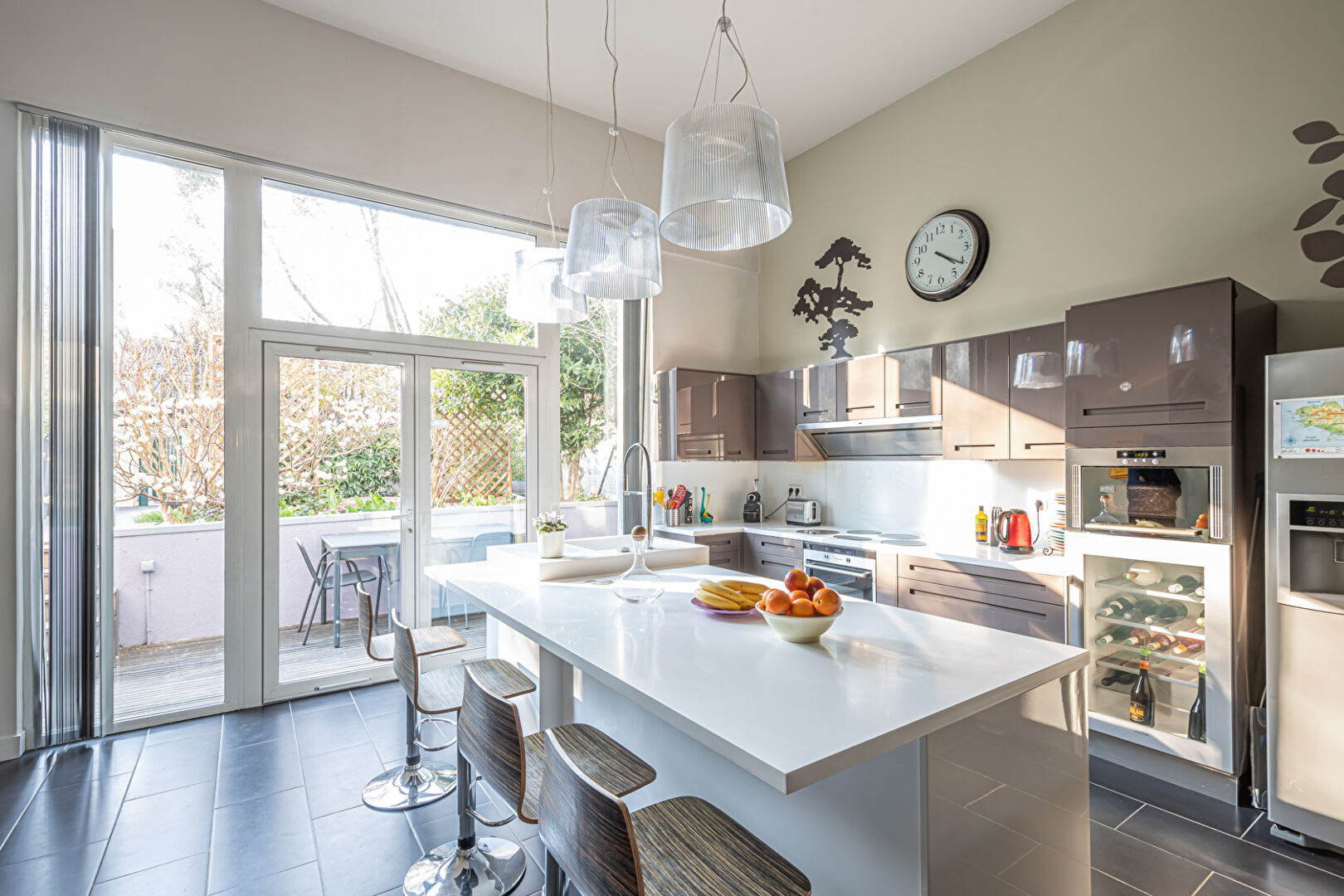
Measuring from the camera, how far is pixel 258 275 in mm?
3539

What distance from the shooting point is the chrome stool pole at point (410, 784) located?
2531 mm

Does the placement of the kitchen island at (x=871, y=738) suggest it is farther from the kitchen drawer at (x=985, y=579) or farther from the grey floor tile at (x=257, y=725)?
the grey floor tile at (x=257, y=725)

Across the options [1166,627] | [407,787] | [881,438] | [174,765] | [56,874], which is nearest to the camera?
[56,874]

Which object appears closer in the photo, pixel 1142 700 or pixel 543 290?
pixel 1142 700

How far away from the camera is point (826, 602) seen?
174 cm

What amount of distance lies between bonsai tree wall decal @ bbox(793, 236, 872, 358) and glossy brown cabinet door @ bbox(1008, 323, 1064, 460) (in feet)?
4.58

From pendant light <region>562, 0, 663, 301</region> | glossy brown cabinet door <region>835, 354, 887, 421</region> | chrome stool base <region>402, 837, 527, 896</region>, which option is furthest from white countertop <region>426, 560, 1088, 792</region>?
glossy brown cabinet door <region>835, 354, 887, 421</region>

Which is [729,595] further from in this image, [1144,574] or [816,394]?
[816,394]

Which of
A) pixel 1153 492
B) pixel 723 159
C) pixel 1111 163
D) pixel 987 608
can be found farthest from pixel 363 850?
pixel 1111 163

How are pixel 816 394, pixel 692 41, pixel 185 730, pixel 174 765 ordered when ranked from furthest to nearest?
1. pixel 816 394
2. pixel 692 41
3. pixel 185 730
4. pixel 174 765

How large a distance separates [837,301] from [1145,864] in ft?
12.1

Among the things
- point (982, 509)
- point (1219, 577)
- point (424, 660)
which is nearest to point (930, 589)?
point (982, 509)

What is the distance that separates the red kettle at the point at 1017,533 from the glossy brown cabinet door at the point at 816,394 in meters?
1.30

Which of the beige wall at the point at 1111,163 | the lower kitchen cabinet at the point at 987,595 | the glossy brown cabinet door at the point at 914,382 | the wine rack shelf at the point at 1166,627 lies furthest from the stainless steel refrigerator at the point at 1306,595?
the glossy brown cabinet door at the point at 914,382
